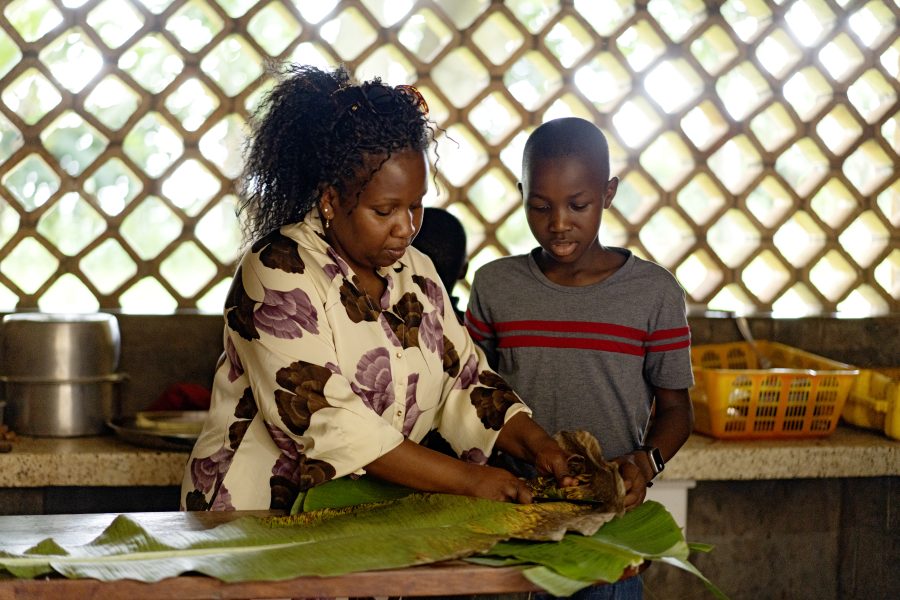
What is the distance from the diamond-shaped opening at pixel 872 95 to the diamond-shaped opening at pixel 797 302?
1.53ft

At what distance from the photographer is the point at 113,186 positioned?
236 cm

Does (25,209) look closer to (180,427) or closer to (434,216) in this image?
(180,427)

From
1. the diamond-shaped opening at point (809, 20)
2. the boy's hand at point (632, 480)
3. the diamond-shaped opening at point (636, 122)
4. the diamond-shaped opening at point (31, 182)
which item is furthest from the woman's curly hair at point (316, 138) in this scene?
the diamond-shaped opening at point (809, 20)

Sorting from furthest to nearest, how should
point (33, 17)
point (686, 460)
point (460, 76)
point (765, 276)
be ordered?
point (765, 276)
point (460, 76)
point (33, 17)
point (686, 460)

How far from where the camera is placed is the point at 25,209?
232 cm

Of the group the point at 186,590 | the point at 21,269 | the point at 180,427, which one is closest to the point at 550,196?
the point at 186,590

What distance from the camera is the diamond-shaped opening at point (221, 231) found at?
2.40m

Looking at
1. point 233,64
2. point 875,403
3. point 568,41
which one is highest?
point 568,41

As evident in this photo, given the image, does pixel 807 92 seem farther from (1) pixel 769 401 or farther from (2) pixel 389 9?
(2) pixel 389 9

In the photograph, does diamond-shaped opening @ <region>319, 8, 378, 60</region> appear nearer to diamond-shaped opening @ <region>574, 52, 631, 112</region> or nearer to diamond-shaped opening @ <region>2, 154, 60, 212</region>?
diamond-shaped opening @ <region>574, 52, 631, 112</region>

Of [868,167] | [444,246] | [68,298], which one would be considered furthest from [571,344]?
[868,167]

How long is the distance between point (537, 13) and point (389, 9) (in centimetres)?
35

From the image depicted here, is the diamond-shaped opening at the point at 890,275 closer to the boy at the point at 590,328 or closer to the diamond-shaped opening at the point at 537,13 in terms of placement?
the diamond-shaped opening at the point at 537,13

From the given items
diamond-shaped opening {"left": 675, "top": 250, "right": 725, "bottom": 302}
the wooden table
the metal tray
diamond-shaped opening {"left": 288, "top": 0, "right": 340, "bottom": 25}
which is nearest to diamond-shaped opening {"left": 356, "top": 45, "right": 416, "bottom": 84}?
diamond-shaped opening {"left": 288, "top": 0, "right": 340, "bottom": 25}
